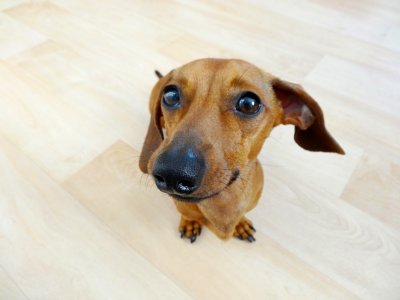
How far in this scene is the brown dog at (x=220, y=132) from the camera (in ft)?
2.88

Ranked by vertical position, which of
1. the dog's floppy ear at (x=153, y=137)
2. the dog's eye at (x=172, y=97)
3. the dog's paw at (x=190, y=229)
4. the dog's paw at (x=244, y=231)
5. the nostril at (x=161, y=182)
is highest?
the dog's eye at (x=172, y=97)

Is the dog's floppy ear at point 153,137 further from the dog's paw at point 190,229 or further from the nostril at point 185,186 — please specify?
the nostril at point 185,186

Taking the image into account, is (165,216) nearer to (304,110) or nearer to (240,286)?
(240,286)

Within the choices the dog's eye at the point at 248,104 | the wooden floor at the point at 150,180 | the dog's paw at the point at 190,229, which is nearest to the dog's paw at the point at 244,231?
the wooden floor at the point at 150,180

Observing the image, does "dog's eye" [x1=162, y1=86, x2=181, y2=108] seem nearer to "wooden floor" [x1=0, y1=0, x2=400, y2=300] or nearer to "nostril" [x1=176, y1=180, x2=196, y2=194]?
"nostril" [x1=176, y1=180, x2=196, y2=194]

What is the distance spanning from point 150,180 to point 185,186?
96 cm

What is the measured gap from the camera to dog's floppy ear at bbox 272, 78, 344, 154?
3.84 feet

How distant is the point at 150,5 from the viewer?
9.59 ft

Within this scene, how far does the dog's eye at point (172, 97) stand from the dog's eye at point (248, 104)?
0.73ft

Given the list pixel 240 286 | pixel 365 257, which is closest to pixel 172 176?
pixel 240 286

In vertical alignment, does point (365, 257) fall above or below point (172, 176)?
below

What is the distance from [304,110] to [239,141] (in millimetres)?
356

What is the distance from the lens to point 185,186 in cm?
85

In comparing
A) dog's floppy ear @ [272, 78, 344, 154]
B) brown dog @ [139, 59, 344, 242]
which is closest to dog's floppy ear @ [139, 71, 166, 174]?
brown dog @ [139, 59, 344, 242]
